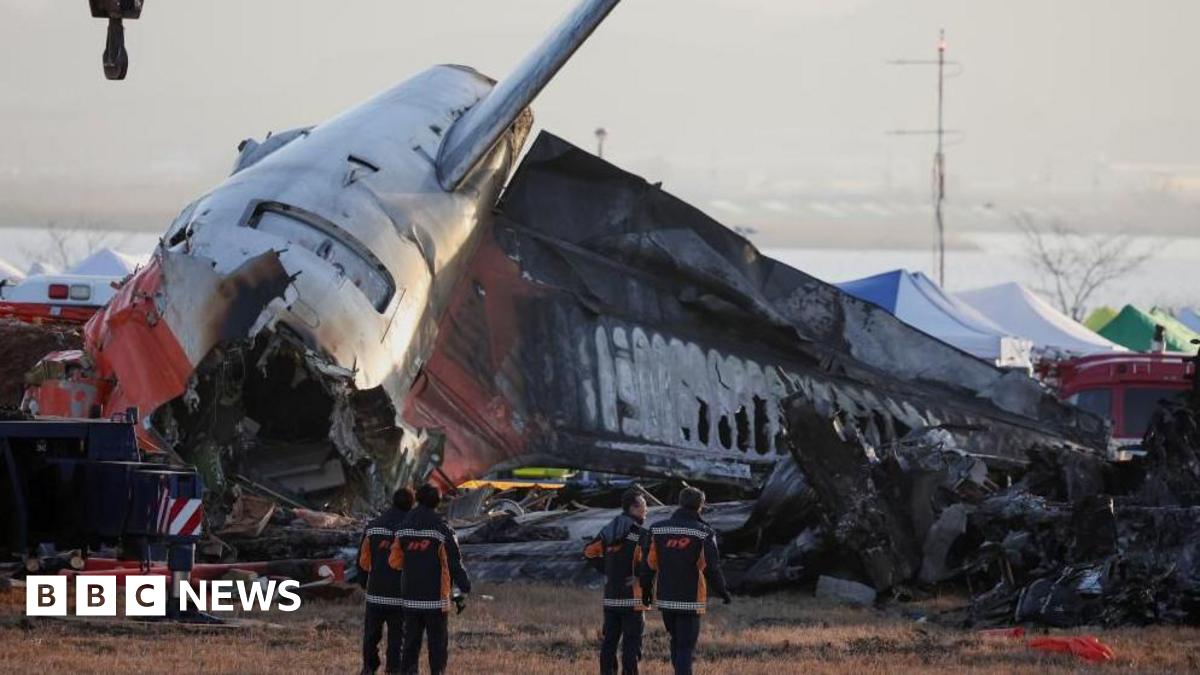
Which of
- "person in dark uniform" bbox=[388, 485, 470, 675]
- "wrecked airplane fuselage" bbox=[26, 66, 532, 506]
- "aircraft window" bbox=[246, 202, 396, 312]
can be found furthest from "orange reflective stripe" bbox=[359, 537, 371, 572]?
"aircraft window" bbox=[246, 202, 396, 312]

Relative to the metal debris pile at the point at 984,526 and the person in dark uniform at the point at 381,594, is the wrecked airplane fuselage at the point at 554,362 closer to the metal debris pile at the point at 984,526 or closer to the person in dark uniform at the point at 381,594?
the metal debris pile at the point at 984,526

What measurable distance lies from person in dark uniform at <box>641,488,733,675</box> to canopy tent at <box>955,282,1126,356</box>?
4080 cm

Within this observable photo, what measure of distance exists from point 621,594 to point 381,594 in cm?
163

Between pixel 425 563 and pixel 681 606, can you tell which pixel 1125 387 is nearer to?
pixel 681 606

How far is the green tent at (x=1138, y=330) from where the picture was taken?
62.0 metres

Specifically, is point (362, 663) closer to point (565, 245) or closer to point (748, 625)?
point (748, 625)

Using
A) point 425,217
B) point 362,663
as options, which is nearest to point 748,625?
point 362,663

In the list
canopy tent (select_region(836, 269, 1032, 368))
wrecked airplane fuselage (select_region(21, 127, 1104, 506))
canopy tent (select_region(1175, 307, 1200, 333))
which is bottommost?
wrecked airplane fuselage (select_region(21, 127, 1104, 506))

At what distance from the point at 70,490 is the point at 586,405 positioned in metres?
12.9

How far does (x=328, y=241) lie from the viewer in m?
26.6

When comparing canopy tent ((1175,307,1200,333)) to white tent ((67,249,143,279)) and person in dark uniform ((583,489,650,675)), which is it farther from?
person in dark uniform ((583,489,650,675))

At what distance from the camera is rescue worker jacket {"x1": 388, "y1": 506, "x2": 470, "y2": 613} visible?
48.8 ft

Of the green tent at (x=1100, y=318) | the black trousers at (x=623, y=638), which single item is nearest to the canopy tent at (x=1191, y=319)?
the green tent at (x=1100, y=318)

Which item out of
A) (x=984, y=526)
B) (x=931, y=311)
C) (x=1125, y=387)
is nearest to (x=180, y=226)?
(x=984, y=526)
